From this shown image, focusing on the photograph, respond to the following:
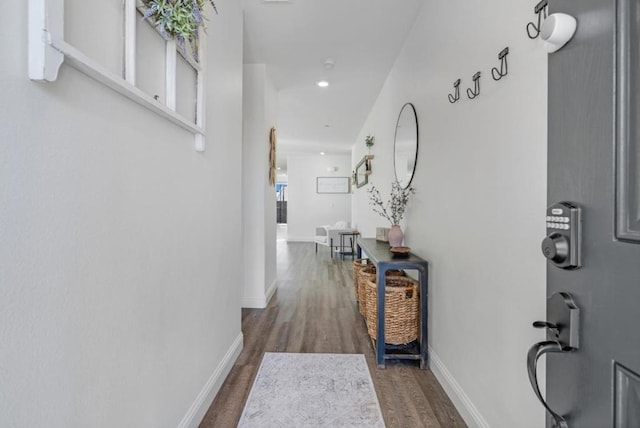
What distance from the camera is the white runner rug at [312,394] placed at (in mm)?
1604

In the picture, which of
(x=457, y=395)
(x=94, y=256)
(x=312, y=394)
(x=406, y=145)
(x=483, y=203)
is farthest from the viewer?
(x=406, y=145)

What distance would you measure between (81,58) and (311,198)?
29.2ft

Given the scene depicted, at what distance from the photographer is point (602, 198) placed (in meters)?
0.49

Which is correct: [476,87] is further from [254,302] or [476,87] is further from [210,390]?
[254,302]

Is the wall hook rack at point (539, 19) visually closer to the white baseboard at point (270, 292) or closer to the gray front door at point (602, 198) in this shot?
the gray front door at point (602, 198)

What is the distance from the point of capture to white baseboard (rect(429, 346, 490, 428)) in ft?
4.89

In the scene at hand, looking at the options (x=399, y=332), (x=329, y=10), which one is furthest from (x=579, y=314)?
(x=329, y=10)

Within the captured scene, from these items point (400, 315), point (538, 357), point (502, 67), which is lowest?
point (400, 315)

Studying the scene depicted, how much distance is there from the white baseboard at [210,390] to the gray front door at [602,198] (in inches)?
57.3

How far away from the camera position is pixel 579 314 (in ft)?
1.75

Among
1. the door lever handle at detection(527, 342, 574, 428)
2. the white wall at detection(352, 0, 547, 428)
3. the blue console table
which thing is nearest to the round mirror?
the white wall at detection(352, 0, 547, 428)

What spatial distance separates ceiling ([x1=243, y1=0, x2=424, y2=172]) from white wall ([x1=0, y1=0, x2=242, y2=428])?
61.8 inches

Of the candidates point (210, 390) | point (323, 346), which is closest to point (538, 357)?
point (210, 390)

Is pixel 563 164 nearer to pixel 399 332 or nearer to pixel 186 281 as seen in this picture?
pixel 186 281
